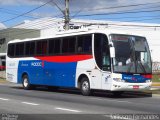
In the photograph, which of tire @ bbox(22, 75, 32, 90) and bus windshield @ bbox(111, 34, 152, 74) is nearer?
bus windshield @ bbox(111, 34, 152, 74)

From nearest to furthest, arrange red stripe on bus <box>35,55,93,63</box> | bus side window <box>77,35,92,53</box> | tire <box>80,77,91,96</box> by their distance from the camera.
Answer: bus side window <box>77,35,92,53</box>, tire <box>80,77,91,96</box>, red stripe on bus <box>35,55,93,63</box>

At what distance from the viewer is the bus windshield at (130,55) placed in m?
23.4

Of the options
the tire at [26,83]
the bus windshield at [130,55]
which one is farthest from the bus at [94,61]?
the tire at [26,83]

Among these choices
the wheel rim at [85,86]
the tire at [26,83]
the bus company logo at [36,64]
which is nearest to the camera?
the wheel rim at [85,86]

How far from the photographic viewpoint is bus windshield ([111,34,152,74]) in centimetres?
2344

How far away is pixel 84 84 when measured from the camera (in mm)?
25516

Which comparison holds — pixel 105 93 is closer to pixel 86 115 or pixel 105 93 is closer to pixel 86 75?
pixel 86 75

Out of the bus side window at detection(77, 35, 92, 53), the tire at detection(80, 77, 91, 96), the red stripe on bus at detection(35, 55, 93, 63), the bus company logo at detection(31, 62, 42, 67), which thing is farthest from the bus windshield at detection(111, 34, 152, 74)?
the bus company logo at detection(31, 62, 42, 67)

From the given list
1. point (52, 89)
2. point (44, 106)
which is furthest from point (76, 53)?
point (44, 106)

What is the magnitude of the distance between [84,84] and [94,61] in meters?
1.69

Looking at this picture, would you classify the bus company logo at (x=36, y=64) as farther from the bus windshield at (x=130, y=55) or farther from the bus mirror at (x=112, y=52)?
the bus mirror at (x=112, y=52)

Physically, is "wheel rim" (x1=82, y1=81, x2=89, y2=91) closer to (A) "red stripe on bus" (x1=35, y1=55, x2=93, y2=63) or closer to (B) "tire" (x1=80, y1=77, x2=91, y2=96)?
(B) "tire" (x1=80, y1=77, x2=91, y2=96)

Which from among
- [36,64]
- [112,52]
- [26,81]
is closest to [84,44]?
[112,52]

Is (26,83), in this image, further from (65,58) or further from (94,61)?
(94,61)
